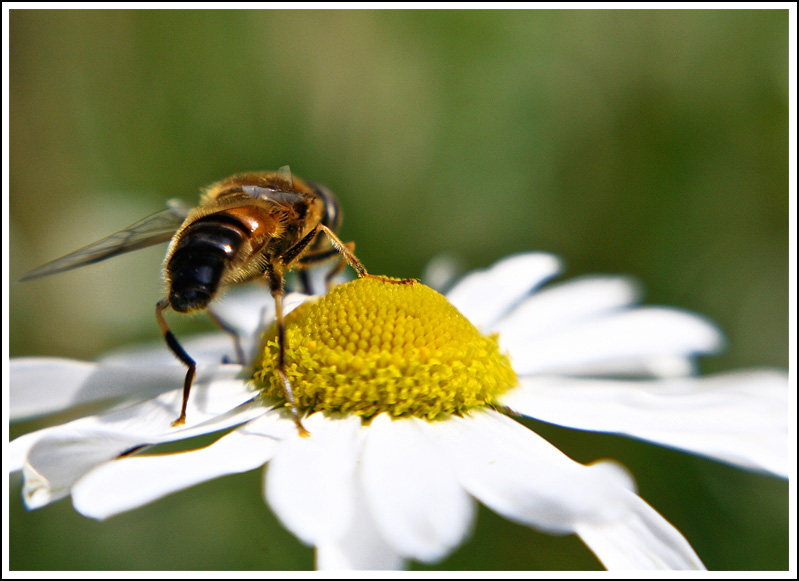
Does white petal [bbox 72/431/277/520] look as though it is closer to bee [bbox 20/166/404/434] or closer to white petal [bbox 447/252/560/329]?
bee [bbox 20/166/404/434]

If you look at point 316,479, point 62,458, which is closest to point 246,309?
point 62,458

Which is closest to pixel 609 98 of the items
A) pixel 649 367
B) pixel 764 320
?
pixel 764 320

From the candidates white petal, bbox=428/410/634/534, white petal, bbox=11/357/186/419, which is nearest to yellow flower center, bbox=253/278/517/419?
white petal, bbox=428/410/634/534

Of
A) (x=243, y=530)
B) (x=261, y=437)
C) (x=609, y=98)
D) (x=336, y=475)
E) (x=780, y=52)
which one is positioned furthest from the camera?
(x=609, y=98)

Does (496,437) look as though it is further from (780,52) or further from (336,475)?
(780,52)

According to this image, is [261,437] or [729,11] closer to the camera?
[261,437]

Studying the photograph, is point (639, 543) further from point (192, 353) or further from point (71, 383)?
point (192, 353)

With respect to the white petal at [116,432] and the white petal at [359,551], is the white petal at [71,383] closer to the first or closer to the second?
the white petal at [116,432]
